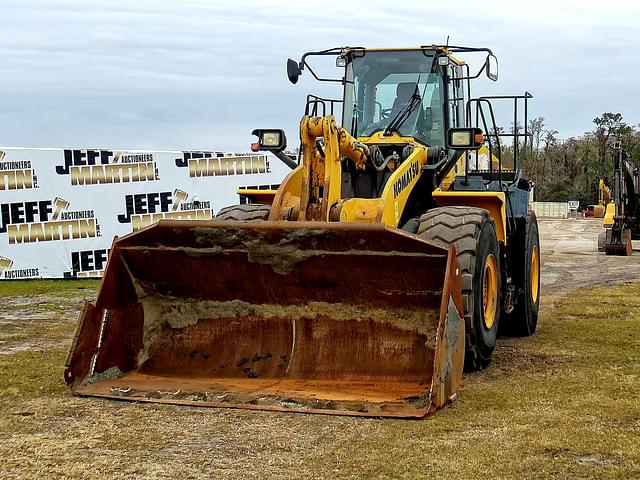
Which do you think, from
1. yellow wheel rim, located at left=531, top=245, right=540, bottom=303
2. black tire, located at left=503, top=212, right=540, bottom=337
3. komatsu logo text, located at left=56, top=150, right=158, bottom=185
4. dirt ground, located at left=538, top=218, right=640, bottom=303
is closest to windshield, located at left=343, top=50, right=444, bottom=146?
black tire, located at left=503, top=212, right=540, bottom=337

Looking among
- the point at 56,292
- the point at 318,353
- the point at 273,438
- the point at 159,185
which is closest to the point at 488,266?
the point at 318,353

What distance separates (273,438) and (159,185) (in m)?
12.2

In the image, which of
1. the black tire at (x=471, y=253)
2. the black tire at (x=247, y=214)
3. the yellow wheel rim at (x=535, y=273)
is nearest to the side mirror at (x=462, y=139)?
the black tire at (x=471, y=253)

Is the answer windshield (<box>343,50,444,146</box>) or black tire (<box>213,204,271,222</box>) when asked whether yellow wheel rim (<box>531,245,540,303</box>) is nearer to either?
windshield (<box>343,50,444,146</box>)

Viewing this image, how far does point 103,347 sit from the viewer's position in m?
6.61

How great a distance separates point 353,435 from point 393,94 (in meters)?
3.98

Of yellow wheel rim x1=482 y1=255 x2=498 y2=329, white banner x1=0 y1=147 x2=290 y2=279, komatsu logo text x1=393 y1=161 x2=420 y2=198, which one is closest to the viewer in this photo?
komatsu logo text x1=393 y1=161 x2=420 y2=198

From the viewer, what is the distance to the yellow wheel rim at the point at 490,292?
7.44 meters

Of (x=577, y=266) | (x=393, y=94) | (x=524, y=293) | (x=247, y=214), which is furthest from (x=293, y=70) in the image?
(x=577, y=266)

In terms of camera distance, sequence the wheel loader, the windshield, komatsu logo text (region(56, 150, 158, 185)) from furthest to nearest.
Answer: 1. komatsu logo text (region(56, 150, 158, 185))
2. the windshield
3. the wheel loader

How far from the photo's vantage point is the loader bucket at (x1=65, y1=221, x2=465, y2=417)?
623 cm

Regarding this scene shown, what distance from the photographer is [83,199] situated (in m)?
16.3

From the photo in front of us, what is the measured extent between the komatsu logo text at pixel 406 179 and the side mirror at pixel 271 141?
3.48 feet

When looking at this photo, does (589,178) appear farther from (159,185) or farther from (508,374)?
(508,374)
